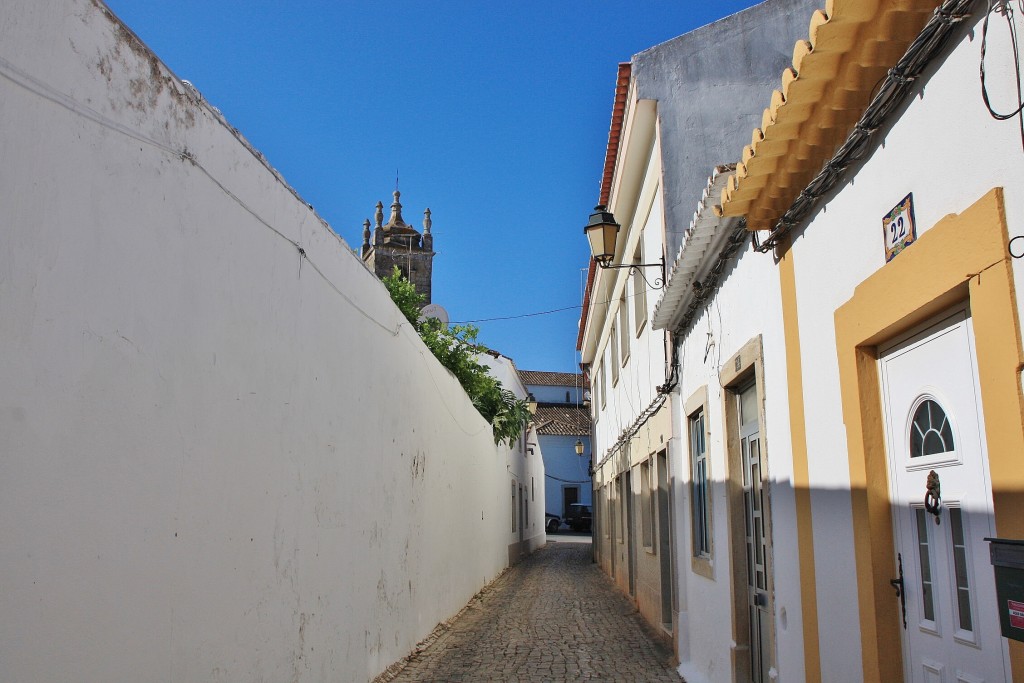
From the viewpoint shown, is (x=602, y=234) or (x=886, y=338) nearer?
(x=886, y=338)

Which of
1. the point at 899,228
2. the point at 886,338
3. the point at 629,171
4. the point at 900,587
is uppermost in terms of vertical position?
the point at 629,171

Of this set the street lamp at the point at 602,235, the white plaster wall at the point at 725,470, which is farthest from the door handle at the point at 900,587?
the street lamp at the point at 602,235

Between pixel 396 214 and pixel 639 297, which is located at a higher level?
pixel 396 214

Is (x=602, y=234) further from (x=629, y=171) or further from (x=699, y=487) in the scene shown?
(x=699, y=487)

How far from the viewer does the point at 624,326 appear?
13.6m

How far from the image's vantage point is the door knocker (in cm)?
327

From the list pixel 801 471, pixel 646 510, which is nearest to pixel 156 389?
pixel 801 471

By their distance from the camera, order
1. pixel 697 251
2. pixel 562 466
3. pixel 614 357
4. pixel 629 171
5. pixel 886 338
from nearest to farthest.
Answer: pixel 886 338 → pixel 697 251 → pixel 629 171 → pixel 614 357 → pixel 562 466

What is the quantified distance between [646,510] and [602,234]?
4.68 meters

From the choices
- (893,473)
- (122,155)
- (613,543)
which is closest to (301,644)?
(122,155)

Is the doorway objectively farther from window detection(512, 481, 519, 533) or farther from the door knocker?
the door knocker

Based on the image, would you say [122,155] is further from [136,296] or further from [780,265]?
[780,265]

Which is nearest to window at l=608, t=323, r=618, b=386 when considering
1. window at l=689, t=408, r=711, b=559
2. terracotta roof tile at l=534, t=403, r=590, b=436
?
window at l=689, t=408, r=711, b=559

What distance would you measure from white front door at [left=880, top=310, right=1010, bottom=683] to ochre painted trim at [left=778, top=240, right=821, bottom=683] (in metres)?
0.91
